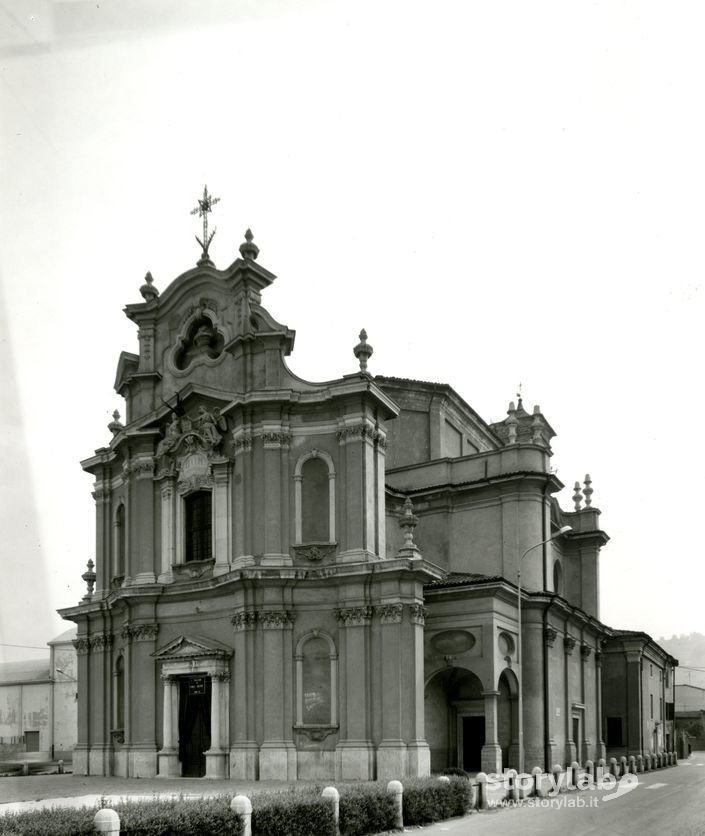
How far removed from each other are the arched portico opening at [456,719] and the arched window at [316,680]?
198 inches

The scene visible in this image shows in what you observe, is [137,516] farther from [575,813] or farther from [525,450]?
[575,813]

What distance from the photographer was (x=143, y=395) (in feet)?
127

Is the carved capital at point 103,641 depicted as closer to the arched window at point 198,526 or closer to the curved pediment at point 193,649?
the curved pediment at point 193,649

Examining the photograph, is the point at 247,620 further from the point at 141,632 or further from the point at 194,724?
the point at 141,632

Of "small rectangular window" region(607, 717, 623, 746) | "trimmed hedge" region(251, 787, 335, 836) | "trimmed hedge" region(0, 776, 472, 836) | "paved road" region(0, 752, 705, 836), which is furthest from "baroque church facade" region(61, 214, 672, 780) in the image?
"trimmed hedge" region(251, 787, 335, 836)

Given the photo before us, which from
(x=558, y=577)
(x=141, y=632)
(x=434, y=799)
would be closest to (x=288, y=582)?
(x=141, y=632)

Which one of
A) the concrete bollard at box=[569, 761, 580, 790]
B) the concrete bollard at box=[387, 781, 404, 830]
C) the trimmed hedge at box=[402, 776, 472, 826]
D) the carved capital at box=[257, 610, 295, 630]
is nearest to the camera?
the concrete bollard at box=[387, 781, 404, 830]

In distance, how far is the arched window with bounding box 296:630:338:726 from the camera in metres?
32.4

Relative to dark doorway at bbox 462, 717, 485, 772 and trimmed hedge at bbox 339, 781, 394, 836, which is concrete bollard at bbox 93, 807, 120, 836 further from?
dark doorway at bbox 462, 717, 485, 772

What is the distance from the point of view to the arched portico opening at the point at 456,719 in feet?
119

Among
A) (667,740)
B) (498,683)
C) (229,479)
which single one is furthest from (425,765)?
(667,740)

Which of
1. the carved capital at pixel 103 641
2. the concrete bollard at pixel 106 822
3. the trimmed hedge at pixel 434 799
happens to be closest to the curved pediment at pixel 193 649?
the carved capital at pixel 103 641

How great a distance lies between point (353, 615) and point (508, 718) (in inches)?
335

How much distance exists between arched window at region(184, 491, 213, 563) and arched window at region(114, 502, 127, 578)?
4.09 m
